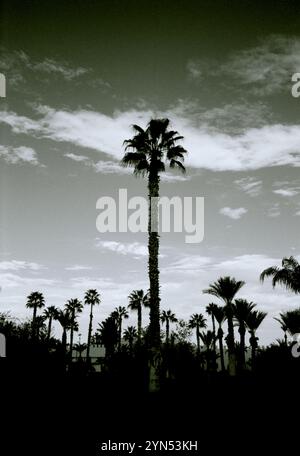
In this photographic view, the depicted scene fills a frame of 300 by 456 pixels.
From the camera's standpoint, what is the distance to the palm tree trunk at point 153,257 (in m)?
18.9

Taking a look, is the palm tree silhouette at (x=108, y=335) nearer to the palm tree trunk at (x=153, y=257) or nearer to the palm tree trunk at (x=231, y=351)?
the palm tree trunk at (x=231, y=351)

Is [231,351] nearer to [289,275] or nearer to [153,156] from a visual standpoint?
[289,275]

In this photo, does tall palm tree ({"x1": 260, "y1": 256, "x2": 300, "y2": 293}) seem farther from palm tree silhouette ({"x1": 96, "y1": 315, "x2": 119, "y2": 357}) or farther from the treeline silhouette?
palm tree silhouette ({"x1": 96, "y1": 315, "x2": 119, "y2": 357})

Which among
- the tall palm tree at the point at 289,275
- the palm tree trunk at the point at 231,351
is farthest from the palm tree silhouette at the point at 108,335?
the tall palm tree at the point at 289,275

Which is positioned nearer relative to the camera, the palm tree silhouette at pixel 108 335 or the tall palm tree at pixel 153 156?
the tall palm tree at pixel 153 156

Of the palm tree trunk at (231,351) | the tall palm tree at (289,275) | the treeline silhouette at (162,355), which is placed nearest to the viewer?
the treeline silhouette at (162,355)

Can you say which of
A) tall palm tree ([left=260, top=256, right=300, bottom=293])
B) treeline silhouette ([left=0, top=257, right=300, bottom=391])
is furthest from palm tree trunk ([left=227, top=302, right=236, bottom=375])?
tall palm tree ([left=260, top=256, right=300, bottom=293])

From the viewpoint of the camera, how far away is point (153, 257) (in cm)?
2038

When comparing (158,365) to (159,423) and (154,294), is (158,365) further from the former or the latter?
(159,423)

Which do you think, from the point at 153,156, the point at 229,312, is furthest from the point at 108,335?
the point at 153,156

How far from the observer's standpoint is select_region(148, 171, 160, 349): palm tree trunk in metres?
18.9

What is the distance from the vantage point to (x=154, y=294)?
771 inches

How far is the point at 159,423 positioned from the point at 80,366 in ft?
42.4
